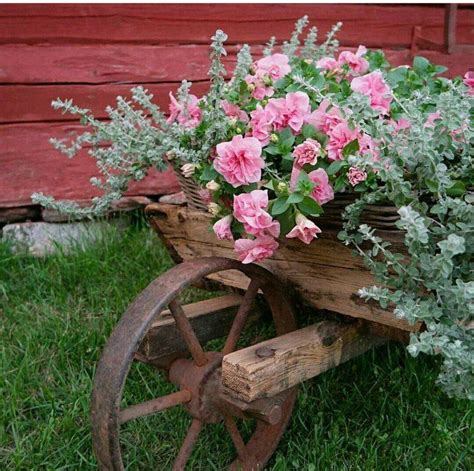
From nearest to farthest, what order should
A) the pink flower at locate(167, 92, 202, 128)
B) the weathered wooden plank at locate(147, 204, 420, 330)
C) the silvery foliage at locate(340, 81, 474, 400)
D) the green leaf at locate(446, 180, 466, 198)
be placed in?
1. the silvery foliage at locate(340, 81, 474, 400)
2. the green leaf at locate(446, 180, 466, 198)
3. the weathered wooden plank at locate(147, 204, 420, 330)
4. the pink flower at locate(167, 92, 202, 128)

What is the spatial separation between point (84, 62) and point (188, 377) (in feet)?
5.69

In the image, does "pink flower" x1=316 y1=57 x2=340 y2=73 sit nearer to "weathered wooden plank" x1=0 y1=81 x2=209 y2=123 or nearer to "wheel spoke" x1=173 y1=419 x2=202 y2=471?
"wheel spoke" x1=173 y1=419 x2=202 y2=471

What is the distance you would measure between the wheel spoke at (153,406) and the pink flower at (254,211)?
1.57ft

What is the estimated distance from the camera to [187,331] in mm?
1719

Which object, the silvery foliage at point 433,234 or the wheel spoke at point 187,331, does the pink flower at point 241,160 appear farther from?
the wheel spoke at point 187,331

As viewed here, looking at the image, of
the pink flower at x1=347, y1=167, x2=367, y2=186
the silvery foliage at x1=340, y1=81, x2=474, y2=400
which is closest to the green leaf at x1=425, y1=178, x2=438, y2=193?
the silvery foliage at x1=340, y1=81, x2=474, y2=400

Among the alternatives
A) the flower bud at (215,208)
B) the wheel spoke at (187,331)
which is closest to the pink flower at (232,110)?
the flower bud at (215,208)

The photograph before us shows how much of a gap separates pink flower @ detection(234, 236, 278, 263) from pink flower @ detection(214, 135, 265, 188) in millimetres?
124

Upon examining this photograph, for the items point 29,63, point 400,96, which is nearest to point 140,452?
point 400,96

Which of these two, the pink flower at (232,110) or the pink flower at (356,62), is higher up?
the pink flower at (356,62)

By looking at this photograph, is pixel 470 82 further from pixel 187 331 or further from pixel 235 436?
pixel 235 436

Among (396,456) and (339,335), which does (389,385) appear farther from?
(339,335)

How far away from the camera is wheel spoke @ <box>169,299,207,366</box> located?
66.8 inches

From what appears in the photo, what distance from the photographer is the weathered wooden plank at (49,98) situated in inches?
115
